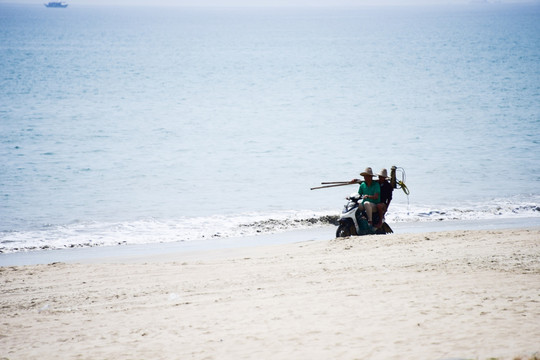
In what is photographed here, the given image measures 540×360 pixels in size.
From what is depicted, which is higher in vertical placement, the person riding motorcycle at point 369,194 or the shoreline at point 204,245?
the person riding motorcycle at point 369,194

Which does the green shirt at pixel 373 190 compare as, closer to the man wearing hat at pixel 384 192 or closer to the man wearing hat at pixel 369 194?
the man wearing hat at pixel 369 194

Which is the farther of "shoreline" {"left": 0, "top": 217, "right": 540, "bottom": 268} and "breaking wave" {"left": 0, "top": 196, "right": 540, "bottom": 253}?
"breaking wave" {"left": 0, "top": 196, "right": 540, "bottom": 253}

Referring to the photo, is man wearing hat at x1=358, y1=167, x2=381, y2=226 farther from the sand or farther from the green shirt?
the sand

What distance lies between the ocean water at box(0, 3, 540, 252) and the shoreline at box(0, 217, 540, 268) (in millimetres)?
540

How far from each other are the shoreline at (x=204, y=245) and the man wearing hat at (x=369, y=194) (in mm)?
1979

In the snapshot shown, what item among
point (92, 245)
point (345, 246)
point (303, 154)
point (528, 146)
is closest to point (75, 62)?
point (303, 154)

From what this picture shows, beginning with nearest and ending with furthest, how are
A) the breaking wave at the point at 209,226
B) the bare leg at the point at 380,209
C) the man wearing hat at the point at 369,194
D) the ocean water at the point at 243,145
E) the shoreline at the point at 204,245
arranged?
1. the man wearing hat at the point at 369,194
2. the bare leg at the point at 380,209
3. the shoreline at the point at 204,245
4. the breaking wave at the point at 209,226
5. the ocean water at the point at 243,145

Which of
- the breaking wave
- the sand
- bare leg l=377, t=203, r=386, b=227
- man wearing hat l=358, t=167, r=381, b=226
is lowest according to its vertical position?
the breaking wave

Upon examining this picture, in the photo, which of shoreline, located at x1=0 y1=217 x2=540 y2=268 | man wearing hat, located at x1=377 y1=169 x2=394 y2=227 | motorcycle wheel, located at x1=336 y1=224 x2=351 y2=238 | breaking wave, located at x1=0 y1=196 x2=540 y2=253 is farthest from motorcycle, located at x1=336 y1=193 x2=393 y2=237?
breaking wave, located at x1=0 y1=196 x2=540 y2=253

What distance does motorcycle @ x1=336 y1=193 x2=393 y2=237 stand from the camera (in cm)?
1125

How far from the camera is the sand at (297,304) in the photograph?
6.30 m

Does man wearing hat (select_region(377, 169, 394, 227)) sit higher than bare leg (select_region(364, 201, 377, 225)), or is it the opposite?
man wearing hat (select_region(377, 169, 394, 227))

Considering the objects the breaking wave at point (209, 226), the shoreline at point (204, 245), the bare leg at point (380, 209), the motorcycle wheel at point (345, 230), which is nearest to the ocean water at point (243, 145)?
the breaking wave at point (209, 226)

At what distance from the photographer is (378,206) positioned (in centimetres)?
1120
